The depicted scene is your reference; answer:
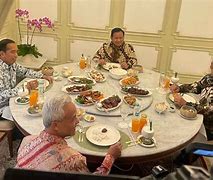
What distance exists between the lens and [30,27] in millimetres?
4605

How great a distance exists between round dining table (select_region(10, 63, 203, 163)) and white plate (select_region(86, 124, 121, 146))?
88 millimetres

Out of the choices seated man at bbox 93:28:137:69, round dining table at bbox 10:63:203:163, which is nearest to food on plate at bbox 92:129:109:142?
round dining table at bbox 10:63:203:163

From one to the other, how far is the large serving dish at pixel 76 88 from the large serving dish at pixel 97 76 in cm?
24

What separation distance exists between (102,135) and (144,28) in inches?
107

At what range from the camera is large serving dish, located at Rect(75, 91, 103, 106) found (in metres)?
2.49

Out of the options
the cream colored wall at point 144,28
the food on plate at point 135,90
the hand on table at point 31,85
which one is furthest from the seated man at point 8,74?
the cream colored wall at point 144,28

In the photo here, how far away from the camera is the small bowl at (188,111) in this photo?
7.88 ft

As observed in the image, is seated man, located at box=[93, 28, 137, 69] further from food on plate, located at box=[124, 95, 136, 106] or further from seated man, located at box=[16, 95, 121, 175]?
seated man, located at box=[16, 95, 121, 175]

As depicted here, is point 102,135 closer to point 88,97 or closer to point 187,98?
point 88,97

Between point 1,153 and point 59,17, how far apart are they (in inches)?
96.3

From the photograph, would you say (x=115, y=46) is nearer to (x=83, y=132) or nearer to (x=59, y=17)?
(x=59, y=17)

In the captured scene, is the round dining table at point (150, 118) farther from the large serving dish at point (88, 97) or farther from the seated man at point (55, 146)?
the seated man at point (55, 146)

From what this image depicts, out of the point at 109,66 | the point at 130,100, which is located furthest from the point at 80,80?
the point at 130,100

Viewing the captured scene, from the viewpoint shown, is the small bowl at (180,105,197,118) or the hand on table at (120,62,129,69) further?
the hand on table at (120,62,129,69)
